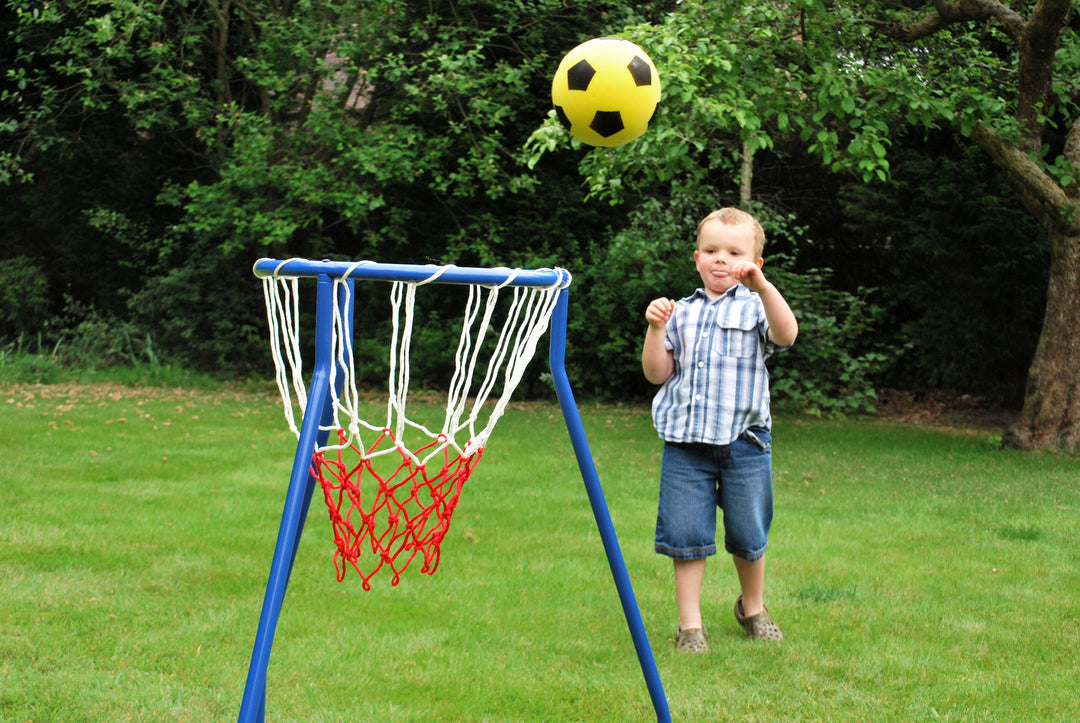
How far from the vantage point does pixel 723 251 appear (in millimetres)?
3410

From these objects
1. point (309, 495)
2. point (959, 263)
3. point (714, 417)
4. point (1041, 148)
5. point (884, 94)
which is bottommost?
point (309, 495)

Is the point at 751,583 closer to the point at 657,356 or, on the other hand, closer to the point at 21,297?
the point at 657,356

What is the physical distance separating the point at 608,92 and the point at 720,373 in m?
1.16

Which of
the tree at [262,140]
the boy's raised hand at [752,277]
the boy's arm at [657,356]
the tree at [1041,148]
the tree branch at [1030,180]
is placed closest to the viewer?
the boy's raised hand at [752,277]

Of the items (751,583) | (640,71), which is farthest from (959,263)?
(751,583)

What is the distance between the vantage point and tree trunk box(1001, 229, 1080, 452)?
8242mm

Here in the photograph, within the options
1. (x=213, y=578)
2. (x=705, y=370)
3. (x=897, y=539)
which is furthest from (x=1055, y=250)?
(x=213, y=578)

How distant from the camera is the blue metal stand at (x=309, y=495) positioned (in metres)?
2.07

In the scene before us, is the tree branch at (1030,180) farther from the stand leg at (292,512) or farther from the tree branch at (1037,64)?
the stand leg at (292,512)

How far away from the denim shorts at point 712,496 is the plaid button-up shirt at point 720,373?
0.26 ft

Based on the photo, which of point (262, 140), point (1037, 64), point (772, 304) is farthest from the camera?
point (262, 140)

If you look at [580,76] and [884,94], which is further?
[884,94]

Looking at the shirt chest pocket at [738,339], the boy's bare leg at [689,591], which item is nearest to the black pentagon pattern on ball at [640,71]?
the shirt chest pocket at [738,339]

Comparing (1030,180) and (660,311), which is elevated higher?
(1030,180)
